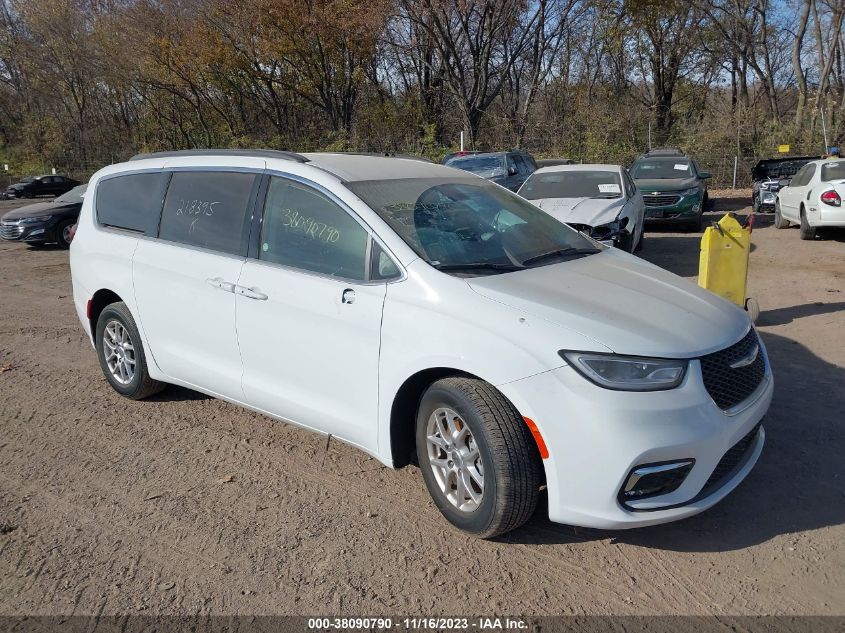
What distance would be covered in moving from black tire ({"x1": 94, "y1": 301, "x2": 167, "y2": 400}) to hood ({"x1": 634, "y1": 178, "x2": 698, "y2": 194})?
37.3ft

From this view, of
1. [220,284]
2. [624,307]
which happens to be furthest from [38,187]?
[624,307]

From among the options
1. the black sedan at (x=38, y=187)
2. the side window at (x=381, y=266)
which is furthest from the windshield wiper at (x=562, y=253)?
the black sedan at (x=38, y=187)

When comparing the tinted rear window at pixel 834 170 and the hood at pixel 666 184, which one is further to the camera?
the hood at pixel 666 184

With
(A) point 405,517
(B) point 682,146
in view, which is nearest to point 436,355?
(A) point 405,517

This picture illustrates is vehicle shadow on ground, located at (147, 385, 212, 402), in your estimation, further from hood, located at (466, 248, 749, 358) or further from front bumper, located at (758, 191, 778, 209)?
front bumper, located at (758, 191, 778, 209)

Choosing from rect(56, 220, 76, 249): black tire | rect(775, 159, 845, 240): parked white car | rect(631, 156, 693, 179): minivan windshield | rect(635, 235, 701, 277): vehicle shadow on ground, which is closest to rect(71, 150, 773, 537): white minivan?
rect(635, 235, 701, 277): vehicle shadow on ground

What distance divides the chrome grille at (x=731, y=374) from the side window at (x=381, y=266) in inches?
59.3

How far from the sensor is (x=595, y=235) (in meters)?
8.87

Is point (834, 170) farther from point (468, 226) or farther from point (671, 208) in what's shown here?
point (468, 226)

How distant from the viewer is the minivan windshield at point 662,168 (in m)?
15.0

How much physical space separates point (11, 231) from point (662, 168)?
46.7 ft

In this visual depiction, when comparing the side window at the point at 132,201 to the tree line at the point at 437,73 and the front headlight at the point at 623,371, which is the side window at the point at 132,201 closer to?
the front headlight at the point at 623,371

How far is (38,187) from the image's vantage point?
3334cm

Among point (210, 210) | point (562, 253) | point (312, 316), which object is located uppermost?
point (210, 210)
